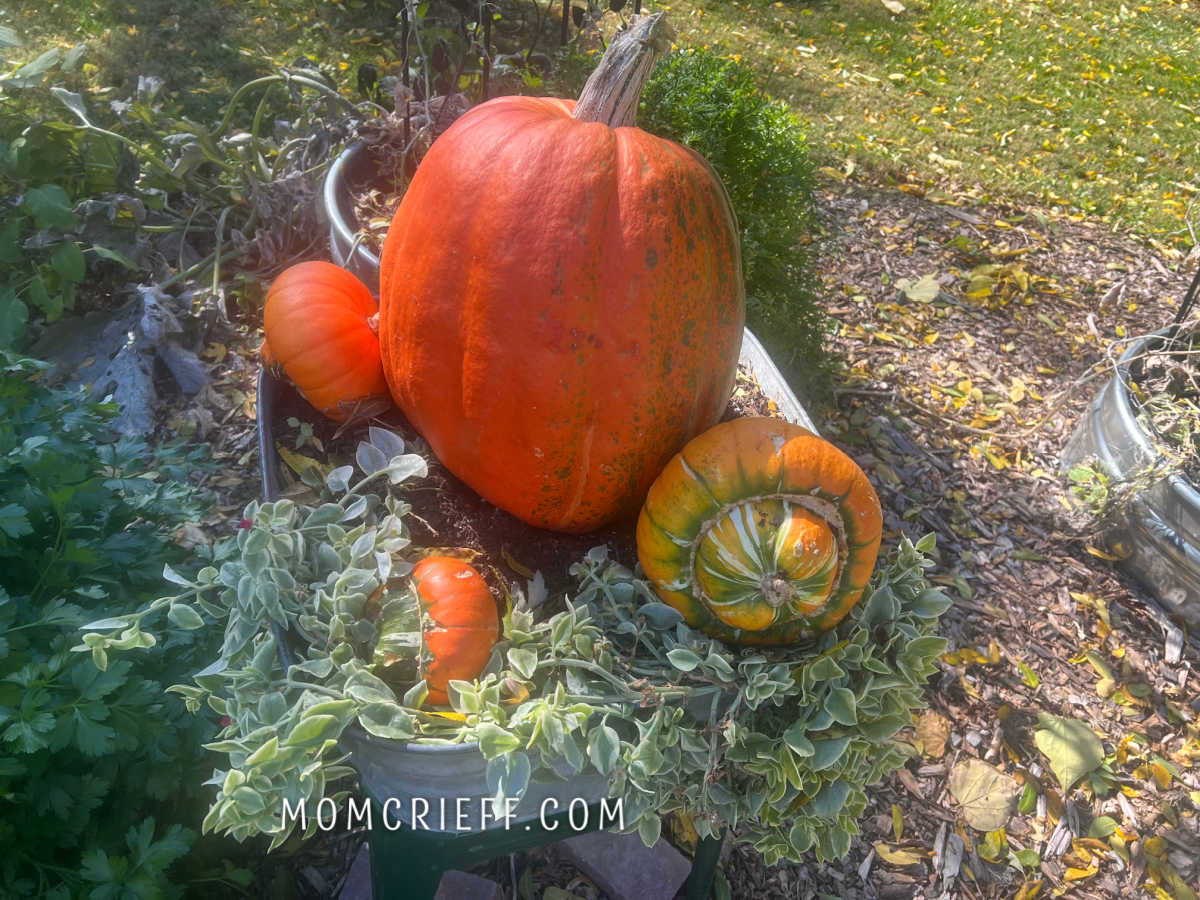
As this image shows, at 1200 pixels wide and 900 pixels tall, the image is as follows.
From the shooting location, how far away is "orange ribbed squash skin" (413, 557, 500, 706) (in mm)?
1333

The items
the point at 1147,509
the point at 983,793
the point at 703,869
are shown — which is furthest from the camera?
the point at 1147,509

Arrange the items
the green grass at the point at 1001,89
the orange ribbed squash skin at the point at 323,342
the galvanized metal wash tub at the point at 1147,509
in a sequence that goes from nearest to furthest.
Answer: the orange ribbed squash skin at the point at 323,342, the galvanized metal wash tub at the point at 1147,509, the green grass at the point at 1001,89

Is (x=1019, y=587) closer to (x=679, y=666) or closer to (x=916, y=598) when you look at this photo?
(x=916, y=598)

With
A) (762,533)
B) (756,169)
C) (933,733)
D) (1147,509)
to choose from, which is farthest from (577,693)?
(1147,509)

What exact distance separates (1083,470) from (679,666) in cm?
236

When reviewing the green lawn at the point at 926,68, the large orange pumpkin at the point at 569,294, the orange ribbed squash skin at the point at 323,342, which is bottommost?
the green lawn at the point at 926,68

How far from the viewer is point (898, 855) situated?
223 cm

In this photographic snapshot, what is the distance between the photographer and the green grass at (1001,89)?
16.9ft

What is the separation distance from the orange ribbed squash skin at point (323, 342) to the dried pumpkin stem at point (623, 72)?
640 mm

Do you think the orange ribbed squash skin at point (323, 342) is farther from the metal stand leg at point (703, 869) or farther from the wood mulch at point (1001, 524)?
the wood mulch at point (1001, 524)

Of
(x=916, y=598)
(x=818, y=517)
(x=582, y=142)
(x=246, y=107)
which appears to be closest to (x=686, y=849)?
(x=916, y=598)

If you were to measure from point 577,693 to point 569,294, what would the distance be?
63 centimetres

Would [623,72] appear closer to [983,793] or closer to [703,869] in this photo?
[703,869]

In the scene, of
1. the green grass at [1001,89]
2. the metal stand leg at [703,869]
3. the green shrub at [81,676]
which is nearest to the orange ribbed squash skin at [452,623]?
→ the green shrub at [81,676]
